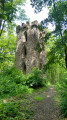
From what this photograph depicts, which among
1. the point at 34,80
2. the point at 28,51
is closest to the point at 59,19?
the point at 34,80

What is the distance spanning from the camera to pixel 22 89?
7.69m

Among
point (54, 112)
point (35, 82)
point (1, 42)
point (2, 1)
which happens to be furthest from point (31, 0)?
point (1, 42)

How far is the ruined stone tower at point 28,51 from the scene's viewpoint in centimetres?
1533

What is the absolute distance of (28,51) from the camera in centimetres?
1592

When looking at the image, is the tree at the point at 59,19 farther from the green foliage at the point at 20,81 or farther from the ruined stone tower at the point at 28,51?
the ruined stone tower at the point at 28,51

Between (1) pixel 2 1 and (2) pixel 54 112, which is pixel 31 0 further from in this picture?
(2) pixel 54 112

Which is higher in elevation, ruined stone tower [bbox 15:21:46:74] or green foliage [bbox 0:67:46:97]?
ruined stone tower [bbox 15:21:46:74]

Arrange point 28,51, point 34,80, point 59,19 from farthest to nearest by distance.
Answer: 1. point 28,51
2. point 34,80
3. point 59,19

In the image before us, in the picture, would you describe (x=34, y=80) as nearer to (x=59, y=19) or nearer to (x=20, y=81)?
(x=20, y=81)

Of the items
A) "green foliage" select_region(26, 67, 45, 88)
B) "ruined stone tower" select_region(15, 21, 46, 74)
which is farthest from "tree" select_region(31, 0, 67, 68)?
"ruined stone tower" select_region(15, 21, 46, 74)

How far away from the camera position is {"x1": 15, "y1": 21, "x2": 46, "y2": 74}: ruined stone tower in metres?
15.3

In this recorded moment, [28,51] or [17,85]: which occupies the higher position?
[28,51]

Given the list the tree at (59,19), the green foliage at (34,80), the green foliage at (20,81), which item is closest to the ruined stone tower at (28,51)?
the green foliage at (34,80)

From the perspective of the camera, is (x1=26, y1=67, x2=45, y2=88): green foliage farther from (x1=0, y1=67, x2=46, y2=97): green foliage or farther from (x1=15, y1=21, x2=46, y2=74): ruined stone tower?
(x1=15, y1=21, x2=46, y2=74): ruined stone tower
